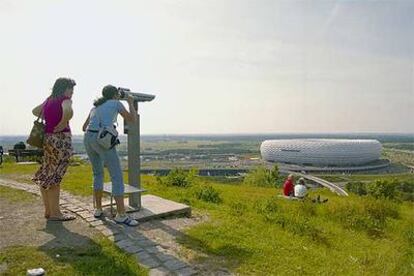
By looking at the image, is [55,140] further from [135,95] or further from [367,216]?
[367,216]

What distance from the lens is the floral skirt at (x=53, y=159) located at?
5048mm

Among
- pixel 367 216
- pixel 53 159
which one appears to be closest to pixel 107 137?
pixel 53 159

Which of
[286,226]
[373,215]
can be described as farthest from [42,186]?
[373,215]

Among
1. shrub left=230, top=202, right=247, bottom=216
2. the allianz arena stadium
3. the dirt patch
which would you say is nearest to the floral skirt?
the dirt patch

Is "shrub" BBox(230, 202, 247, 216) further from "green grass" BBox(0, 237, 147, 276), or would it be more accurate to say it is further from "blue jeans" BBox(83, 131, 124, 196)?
"green grass" BBox(0, 237, 147, 276)

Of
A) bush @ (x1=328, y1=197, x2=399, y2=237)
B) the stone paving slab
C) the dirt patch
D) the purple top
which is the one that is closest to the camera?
the stone paving slab

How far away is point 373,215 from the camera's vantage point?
27.9ft

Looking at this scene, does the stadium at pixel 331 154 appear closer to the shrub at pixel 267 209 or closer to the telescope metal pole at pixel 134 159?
the shrub at pixel 267 209

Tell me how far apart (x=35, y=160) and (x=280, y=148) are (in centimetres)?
9433

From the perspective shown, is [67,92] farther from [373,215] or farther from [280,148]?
[280,148]

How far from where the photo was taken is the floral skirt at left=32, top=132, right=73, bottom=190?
199 inches

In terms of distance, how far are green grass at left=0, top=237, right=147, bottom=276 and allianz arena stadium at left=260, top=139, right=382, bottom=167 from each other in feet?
321

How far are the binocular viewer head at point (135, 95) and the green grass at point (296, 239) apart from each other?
2005 mm

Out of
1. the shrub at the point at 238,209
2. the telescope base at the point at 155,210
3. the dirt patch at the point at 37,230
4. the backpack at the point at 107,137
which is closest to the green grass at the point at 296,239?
the shrub at the point at 238,209
